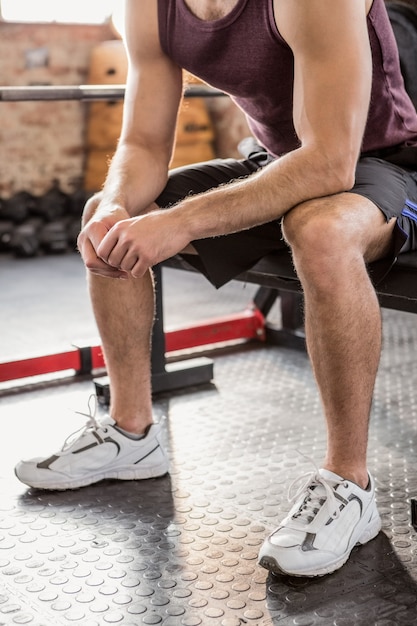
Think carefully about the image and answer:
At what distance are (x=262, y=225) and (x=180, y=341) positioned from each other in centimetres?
112

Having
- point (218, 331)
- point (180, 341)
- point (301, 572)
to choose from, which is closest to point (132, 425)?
point (301, 572)

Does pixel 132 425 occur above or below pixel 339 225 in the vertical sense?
below

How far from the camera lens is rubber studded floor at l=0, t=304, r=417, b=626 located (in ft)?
4.24

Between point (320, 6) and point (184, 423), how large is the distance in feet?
3.69

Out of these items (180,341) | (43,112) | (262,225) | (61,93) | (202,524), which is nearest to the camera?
(202,524)

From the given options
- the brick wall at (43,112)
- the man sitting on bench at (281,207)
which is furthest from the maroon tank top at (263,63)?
the brick wall at (43,112)

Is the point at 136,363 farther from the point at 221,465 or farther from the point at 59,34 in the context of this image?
the point at 59,34

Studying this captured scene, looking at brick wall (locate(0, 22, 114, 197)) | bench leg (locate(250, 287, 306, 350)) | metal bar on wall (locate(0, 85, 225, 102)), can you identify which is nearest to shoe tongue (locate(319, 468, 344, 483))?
metal bar on wall (locate(0, 85, 225, 102))

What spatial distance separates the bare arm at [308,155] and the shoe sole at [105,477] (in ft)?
1.71

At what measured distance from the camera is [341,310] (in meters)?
1.41

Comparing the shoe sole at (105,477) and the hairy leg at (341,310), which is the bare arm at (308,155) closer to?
the hairy leg at (341,310)

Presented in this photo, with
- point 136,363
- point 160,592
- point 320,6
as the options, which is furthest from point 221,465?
point 320,6

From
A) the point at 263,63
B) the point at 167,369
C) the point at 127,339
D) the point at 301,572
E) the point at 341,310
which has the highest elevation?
the point at 263,63

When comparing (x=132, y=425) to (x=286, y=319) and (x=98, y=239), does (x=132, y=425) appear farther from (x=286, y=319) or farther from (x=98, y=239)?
(x=286, y=319)
